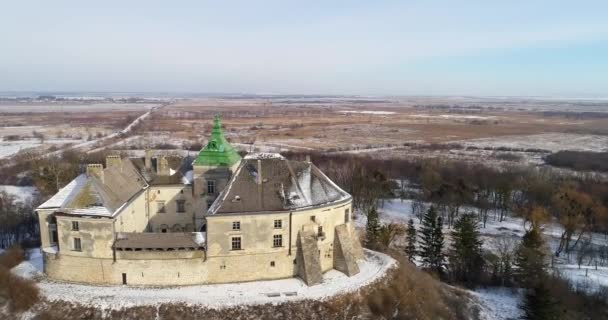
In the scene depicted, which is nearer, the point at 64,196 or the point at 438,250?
the point at 64,196

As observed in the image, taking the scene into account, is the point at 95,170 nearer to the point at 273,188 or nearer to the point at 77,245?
the point at 77,245

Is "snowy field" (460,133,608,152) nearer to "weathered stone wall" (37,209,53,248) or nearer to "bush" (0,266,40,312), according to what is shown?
"weathered stone wall" (37,209,53,248)

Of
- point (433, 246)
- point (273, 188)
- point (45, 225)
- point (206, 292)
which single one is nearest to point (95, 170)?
point (45, 225)

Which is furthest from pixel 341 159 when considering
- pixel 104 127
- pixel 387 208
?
pixel 104 127

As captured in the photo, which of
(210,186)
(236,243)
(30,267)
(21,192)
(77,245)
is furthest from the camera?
(21,192)

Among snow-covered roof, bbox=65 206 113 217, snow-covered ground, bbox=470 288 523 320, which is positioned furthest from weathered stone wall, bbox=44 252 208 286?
snow-covered ground, bbox=470 288 523 320

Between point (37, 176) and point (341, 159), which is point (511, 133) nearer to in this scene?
point (341, 159)

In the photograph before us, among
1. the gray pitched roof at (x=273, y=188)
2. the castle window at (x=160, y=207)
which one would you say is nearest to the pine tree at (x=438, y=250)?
the gray pitched roof at (x=273, y=188)
